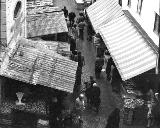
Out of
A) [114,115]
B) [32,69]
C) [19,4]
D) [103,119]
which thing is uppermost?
[19,4]

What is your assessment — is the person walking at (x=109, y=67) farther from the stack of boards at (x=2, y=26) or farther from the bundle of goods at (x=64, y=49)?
the stack of boards at (x=2, y=26)

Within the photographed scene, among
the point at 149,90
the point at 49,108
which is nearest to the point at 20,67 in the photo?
the point at 49,108

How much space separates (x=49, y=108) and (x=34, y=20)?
24.1ft

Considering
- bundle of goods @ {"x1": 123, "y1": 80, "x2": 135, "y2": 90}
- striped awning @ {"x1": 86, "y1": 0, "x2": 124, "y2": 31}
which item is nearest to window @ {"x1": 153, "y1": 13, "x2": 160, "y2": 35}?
bundle of goods @ {"x1": 123, "y1": 80, "x2": 135, "y2": 90}

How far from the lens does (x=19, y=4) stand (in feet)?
64.8

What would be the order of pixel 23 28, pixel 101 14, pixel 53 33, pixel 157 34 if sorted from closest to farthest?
pixel 157 34, pixel 23 28, pixel 53 33, pixel 101 14

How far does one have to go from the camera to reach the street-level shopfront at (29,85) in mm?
16969

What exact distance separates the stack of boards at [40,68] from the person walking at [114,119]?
6.63ft

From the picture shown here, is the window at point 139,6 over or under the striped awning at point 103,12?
over

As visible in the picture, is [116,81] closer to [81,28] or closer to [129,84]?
[129,84]

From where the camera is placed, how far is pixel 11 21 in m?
17.9

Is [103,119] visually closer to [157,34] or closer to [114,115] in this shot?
[114,115]

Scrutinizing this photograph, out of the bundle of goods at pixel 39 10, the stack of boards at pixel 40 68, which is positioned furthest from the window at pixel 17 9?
the bundle of goods at pixel 39 10

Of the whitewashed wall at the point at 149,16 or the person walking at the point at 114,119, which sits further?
the whitewashed wall at the point at 149,16
